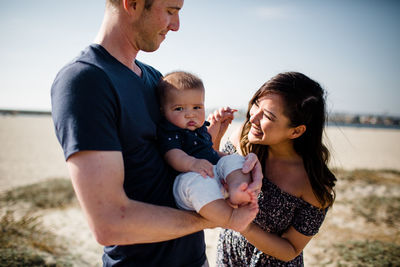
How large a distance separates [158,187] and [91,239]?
16.5ft

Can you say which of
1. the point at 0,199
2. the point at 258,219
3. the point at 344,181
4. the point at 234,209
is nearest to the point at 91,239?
the point at 0,199

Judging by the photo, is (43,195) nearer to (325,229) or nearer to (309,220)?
(325,229)

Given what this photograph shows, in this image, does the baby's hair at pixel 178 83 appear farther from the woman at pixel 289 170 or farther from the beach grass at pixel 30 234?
the beach grass at pixel 30 234

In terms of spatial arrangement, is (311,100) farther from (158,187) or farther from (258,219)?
(158,187)

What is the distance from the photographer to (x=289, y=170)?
2521 mm

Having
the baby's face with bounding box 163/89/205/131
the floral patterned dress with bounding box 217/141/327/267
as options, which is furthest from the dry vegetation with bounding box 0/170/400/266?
the baby's face with bounding box 163/89/205/131

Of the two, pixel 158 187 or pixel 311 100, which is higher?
pixel 311 100

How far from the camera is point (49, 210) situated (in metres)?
7.30

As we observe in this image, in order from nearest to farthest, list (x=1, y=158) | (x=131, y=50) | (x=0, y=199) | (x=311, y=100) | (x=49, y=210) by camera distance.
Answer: (x=131, y=50) < (x=311, y=100) < (x=49, y=210) < (x=0, y=199) < (x=1, y=158)

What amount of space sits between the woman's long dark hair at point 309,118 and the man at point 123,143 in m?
0.77

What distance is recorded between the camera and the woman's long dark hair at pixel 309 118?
236 cm

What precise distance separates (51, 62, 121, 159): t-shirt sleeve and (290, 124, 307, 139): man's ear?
5.55 feet

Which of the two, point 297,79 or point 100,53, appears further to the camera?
point 297,79

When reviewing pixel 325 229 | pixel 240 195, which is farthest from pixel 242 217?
pixel 325 229
